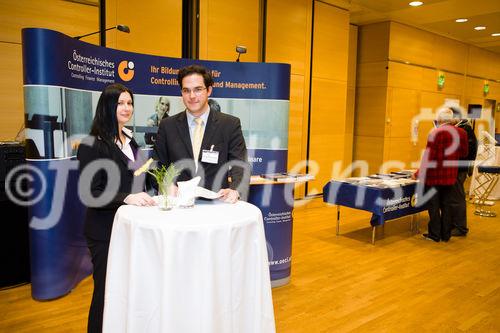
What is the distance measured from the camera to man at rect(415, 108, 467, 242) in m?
5.10

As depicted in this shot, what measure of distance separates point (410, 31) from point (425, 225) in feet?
16.2

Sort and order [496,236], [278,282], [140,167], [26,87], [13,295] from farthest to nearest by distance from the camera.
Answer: [496,236]
[278,282]
[13,295]
[26,87]
[140,167]

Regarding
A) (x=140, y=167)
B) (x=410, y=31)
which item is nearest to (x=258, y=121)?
(x=140, y=167)

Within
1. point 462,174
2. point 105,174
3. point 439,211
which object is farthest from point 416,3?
point 105,174

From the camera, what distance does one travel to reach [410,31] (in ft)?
29.8

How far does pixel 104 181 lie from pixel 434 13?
8.02 meters

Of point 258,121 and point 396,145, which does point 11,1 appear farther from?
point 396,145

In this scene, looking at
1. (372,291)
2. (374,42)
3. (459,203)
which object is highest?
(374,42)

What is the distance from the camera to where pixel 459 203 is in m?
5.45

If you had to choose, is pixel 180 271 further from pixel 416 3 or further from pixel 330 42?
pixel 416 3

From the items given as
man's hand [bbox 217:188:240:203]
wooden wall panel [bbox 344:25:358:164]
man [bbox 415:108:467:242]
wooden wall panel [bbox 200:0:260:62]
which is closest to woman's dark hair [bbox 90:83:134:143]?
man's hand [bbox 217:188:240:203]

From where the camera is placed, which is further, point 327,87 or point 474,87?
point 474,87

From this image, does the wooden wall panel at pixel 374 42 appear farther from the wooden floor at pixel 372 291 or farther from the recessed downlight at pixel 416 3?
the wooden floor at pixel 372 291

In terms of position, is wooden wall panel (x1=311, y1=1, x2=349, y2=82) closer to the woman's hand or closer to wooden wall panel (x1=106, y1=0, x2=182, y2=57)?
wooden wall panel (x1=106, y1=0, x2=182, y2=57)
